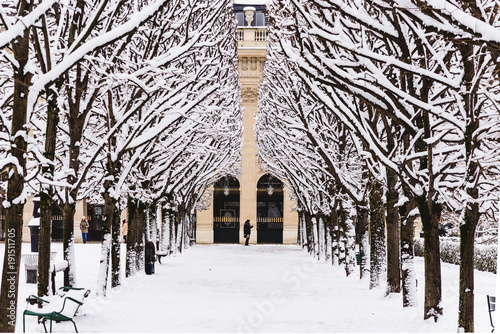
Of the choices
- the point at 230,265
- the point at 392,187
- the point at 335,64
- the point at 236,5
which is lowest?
the point at 230,265

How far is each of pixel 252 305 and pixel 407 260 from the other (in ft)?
11.2

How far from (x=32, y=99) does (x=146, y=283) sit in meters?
11.4

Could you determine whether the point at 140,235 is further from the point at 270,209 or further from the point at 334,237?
the point at 270,209

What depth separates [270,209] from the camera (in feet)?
173

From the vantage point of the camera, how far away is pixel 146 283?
19.2 metres

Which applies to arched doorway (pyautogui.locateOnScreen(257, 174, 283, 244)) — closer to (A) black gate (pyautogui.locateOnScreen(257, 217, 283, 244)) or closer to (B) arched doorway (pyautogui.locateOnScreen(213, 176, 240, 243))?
(A) black gate (pyautogui.locateOnScreen(257, 217, 283, 244))

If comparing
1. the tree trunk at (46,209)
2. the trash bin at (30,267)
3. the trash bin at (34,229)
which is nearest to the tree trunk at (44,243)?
the tree trunk at (46,209)

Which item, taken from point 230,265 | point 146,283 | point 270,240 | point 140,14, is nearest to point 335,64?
point 140,14

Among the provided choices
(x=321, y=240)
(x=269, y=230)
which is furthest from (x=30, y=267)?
(x=269, y=230)

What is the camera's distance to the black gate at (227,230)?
51.9m

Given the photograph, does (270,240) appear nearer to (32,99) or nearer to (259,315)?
(259,315)

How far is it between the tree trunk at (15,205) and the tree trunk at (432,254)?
6.27 m

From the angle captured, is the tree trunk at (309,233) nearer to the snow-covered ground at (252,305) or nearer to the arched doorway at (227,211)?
the arched doorway at (227,211)

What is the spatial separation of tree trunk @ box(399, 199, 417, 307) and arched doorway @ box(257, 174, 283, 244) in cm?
3823
